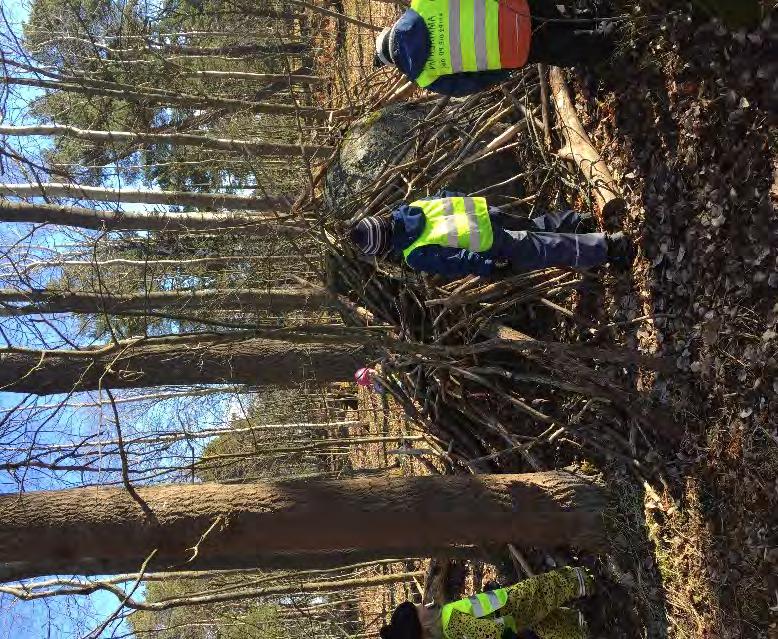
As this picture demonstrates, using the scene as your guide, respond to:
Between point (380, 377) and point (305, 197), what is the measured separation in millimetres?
1725

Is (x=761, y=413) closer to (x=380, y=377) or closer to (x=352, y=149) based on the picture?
(x=380, y=377)

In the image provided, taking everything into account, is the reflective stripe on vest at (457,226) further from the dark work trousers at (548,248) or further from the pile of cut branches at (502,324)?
the pile of cut branches at (502,324)

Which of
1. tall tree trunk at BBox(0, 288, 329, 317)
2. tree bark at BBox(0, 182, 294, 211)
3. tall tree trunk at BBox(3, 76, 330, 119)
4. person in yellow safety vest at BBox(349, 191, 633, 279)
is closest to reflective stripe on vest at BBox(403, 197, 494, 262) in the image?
person in yellow safety vest at BBox(349, 191, 633, 279)

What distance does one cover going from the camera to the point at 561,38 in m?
3.83

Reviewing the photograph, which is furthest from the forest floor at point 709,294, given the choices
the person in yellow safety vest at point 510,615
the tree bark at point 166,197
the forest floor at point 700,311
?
the tree bark at point 166,197

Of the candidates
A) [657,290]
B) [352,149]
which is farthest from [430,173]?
[657,290]

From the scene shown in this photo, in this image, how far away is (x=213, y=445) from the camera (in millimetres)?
11570

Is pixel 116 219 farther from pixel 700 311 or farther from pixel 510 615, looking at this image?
pixel 700 311

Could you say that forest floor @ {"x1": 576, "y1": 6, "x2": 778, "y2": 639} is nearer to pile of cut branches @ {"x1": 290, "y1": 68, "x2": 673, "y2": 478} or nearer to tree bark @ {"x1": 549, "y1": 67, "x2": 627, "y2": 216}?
tree bark @ {"x1": 549, "y1": 67, "x2": 627, "y2": 216}

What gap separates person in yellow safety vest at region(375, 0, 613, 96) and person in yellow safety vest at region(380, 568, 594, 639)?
9.40 feet

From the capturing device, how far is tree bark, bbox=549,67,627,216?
13.2 ft

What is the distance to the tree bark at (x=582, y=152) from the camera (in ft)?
13.2

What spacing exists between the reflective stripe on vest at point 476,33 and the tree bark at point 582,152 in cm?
89

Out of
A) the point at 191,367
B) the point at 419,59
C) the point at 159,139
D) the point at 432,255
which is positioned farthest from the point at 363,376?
the point at 159,139
